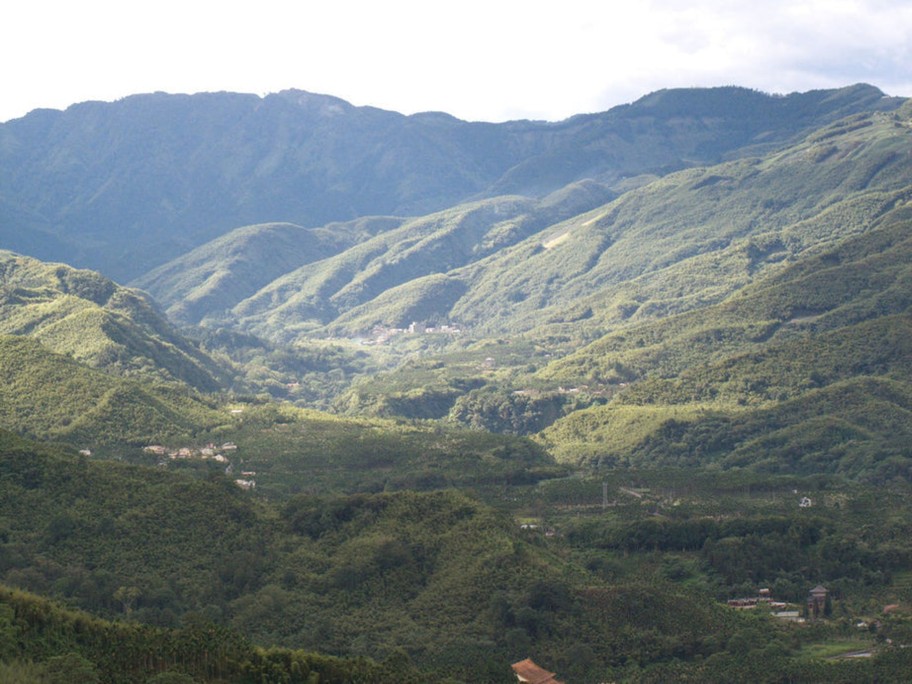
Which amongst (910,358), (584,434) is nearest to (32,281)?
(584,434)

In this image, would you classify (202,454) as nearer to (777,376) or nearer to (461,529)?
(461,529)

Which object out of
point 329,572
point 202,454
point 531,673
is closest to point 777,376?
point 202,454

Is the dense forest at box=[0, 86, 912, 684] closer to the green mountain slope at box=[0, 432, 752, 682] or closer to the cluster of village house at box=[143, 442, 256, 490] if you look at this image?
the green mountain slope at box=[0, 432, 752, 682]

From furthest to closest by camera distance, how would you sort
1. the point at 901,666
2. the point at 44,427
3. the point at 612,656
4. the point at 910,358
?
the point at 910,358 → the point at 44,427 → the point at 612,656 → the point at 901,666

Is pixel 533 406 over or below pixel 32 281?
below

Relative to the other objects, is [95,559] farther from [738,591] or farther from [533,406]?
[533,406]

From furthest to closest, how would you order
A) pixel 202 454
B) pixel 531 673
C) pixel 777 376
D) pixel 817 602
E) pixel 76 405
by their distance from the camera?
pixel 777 376 → pixel 76 405 → pixel 202 454 → pixel 817 602 → pixel 531 673

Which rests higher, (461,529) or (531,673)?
(461,529)

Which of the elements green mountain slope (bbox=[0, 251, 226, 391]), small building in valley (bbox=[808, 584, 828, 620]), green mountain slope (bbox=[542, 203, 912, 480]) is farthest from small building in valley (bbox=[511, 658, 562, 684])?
green mountain slope (bbox=[0, 251, 226, 391])
